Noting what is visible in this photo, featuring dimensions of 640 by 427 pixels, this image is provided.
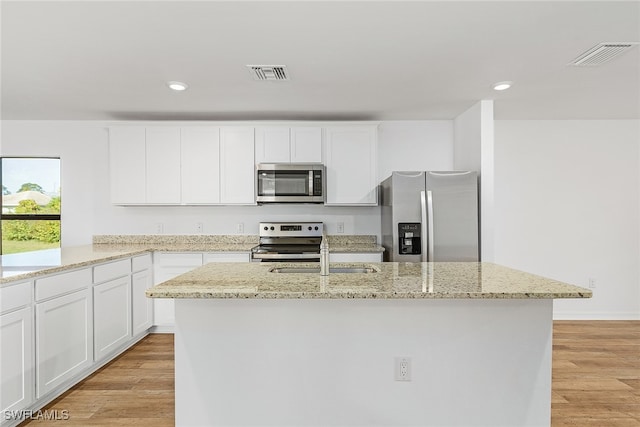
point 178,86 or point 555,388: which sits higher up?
point 178,86

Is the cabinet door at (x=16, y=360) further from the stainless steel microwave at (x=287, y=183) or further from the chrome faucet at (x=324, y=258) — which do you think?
the stainless steel microwave at (x=287, y=183)

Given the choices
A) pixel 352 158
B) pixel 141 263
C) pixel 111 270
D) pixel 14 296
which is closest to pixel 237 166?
pixel 352 158

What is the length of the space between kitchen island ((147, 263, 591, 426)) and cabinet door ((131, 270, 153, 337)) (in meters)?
1.92

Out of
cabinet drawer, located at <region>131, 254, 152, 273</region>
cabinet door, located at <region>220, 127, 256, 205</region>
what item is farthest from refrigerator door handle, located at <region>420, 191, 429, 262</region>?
cabinet drawer, located at <region>131, 254, 152, 273</region>

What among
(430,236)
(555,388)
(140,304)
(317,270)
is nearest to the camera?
(317,270)

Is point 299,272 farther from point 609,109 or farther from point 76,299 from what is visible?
point 609,109

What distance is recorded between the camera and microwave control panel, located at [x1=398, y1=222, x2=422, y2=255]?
3572 mm

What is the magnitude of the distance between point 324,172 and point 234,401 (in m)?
2.62

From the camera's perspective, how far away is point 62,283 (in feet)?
8.21

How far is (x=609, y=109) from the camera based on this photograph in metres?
4.01

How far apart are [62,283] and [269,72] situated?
2.12m

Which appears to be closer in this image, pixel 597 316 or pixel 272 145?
pixel 272 145

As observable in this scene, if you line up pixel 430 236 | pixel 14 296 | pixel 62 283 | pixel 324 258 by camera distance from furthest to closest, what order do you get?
pixel 430 236 < pixel 62 283 < pixel 14 296 < pixel 324 258

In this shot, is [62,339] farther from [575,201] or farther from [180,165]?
[575,201]
